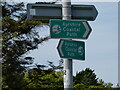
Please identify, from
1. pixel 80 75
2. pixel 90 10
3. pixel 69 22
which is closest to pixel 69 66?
pixel 69 22

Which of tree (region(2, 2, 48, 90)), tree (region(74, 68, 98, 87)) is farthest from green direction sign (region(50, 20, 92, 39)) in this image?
tree (region(74, 68, 98, 87))

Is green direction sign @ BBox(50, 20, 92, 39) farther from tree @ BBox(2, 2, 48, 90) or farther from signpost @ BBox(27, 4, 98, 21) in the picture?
tree @ BBox(2, 2, 48, 90)

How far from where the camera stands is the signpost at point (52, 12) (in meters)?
5.15

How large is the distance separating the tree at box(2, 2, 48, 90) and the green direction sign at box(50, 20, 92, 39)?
10434mm

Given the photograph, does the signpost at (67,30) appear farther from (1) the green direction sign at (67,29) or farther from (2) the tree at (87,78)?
(2) the tree at (87,78)

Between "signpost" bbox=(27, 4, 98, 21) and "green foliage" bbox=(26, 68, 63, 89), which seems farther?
"green foliage" bbox=(26, 68, 63, 89)

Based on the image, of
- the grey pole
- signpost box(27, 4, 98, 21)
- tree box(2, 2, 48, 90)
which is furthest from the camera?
tree box(2, 2, 48, 90)

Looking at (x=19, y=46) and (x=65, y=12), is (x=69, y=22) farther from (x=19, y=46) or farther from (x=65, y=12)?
(x=19, y=46)

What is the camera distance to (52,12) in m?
5.19

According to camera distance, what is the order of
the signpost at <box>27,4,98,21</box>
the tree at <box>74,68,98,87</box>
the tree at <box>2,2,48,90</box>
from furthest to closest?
the tree at <box>74,68,98,87</box>, the tree at <box>2,2,48,90</box>, the signpost at <box>27,4,98,21</box>

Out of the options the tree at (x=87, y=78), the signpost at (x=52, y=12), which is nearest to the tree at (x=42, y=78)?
the signpost at (x=52, y=12)

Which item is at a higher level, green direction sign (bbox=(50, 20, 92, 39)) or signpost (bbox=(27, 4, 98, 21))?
signpost (bbox=(27, 4, 98, 21))

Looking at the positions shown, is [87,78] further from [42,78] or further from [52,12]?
[52,12]

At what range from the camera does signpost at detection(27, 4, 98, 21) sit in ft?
16.9
